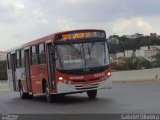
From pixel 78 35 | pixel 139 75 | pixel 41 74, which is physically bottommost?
pixel 139 75

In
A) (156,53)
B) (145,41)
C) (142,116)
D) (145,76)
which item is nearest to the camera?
(142,116)

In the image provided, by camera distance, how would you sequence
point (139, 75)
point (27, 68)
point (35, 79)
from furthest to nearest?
point (139, 75) → point (27, 68) → point (35, 79)

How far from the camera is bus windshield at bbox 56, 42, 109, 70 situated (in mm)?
21188

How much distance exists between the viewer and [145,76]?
1838 inches

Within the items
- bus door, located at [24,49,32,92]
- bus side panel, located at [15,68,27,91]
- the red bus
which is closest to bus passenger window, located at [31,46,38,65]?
bus door, located at [24,49,32,92]

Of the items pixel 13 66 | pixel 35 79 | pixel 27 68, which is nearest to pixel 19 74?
pixel 13 66

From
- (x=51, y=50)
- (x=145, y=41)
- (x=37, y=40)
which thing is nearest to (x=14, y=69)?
(x=37, y=40)

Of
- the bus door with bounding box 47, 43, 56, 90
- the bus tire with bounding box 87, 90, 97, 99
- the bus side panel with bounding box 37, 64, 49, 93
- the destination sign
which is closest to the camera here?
the destination sign

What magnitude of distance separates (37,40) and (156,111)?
10.4 m

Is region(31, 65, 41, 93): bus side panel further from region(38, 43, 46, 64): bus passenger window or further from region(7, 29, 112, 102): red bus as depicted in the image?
region(7, 29, 112, 102): red bus

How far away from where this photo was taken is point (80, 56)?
21.3 m

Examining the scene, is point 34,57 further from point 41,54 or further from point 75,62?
point 75,62

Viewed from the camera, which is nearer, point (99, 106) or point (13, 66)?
point (99, 106)

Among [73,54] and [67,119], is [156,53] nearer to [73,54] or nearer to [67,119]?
[73,54]
